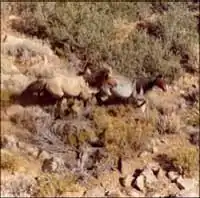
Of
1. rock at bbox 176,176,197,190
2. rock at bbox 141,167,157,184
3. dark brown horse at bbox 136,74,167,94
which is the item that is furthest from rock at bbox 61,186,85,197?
dark brown horse at bbox 136,74,167,94

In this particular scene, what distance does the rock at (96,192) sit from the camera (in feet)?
19.3

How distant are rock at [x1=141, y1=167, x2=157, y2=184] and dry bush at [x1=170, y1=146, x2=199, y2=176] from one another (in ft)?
0.95

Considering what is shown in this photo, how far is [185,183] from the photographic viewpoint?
20.0 ft

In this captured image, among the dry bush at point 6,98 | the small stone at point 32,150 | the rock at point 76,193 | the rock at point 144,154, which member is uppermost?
the dry bush at point 6,98

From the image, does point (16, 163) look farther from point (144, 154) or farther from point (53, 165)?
point (144, 154)

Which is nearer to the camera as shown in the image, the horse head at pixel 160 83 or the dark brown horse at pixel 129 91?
the dark brown horse at pixel 129 91

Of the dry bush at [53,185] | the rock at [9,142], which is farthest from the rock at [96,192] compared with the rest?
the rock at [9,142]

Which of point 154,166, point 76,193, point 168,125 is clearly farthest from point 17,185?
point 168,125

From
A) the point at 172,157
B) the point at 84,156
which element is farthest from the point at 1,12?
the point at 172,157

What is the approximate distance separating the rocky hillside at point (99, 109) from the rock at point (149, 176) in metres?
0.01

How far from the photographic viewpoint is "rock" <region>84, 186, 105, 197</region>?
589 cm

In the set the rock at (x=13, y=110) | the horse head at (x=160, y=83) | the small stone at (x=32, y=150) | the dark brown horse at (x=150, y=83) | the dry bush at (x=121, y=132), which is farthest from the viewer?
the horse head at (x=160, y=83)

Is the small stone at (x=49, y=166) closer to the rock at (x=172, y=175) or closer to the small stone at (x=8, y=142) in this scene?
the small stone at (x=8, y=142)

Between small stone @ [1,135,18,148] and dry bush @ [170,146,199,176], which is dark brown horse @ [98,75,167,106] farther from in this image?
small stone @ [1,135,18,148]
